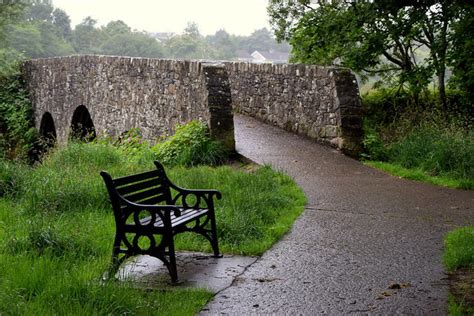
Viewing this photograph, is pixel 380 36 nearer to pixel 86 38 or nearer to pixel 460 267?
pixel 460 267

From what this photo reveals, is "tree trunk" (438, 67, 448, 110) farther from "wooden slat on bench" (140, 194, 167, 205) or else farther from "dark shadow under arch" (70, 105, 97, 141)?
"wooden slat on bench" (140, 194, 167, 205)

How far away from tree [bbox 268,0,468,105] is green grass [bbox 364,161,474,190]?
3.45 metres

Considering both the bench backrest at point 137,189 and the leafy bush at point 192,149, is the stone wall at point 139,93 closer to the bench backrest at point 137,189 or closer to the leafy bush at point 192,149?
the leafy bush at point 192,149

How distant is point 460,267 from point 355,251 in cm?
94

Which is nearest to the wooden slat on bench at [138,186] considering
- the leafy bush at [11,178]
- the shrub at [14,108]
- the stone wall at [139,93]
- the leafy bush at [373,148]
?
the leafy bush at [11,178]

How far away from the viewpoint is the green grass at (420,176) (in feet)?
31.0

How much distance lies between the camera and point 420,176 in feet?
33.0

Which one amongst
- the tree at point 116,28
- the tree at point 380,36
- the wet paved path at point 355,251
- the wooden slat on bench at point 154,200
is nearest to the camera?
the wet paved path at point 355,251

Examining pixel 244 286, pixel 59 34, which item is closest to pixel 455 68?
pixel 244 286

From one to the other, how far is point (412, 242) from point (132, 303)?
124 inches

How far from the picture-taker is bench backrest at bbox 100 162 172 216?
17.0 ft

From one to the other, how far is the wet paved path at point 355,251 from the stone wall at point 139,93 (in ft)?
5.80

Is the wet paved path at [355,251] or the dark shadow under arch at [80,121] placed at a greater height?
the wet paved path at [355,251]

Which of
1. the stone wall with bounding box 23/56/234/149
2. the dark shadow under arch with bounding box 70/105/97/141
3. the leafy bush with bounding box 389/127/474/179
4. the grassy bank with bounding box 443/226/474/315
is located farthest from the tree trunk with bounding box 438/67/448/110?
the dark shadow under arch with bounding box 70/105/97/141
